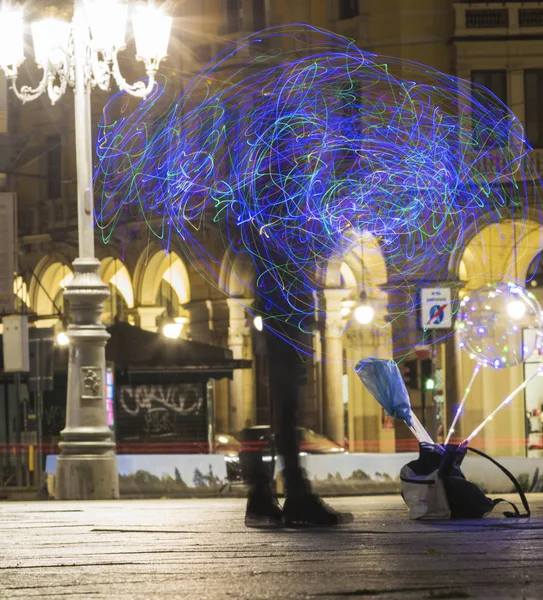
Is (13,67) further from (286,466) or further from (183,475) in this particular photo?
(286,466)

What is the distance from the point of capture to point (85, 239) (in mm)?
19078

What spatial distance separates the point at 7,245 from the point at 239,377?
13.8m

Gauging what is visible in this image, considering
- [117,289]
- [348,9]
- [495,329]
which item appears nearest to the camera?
[495,329]

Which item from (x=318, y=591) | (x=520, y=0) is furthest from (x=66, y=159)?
(x=318, y=591)

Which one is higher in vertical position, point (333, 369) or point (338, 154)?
point (338, 154)

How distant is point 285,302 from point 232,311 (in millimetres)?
30057

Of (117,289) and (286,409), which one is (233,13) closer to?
(117,289)

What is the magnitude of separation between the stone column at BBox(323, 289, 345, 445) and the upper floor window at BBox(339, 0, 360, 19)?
6342 millimetres

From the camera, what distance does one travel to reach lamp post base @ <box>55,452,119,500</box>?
18.8 meters

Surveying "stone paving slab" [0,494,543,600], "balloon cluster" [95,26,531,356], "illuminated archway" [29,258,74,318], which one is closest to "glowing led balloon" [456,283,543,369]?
"stone paving slab" [0,494,543,600]

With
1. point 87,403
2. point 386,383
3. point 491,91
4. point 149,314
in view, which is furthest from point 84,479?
point 149,314

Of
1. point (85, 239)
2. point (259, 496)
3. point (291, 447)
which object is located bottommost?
point (259, 496)

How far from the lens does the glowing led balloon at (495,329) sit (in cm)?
1213

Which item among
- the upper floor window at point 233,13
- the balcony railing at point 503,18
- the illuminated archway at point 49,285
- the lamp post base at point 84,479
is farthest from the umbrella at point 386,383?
the illuminated archway at point 49,285
